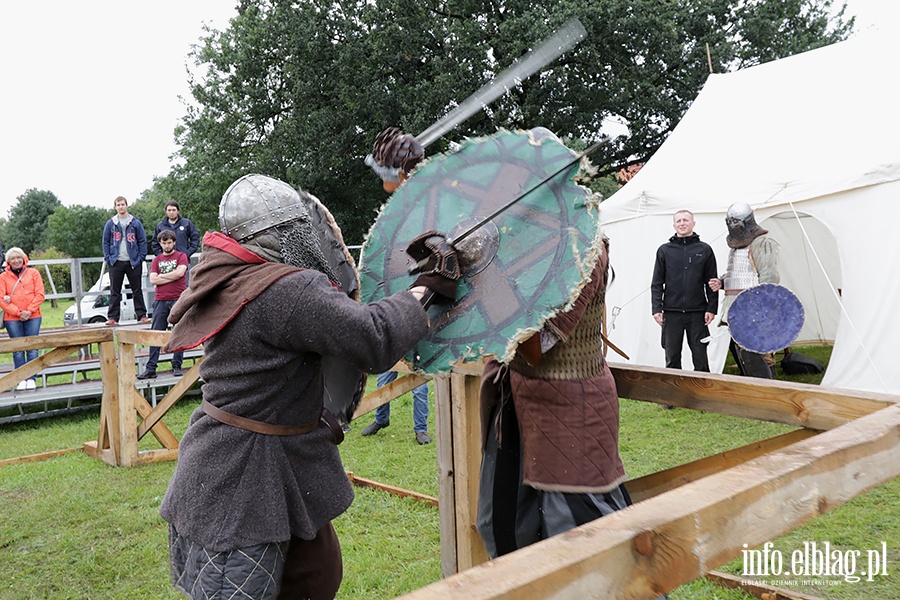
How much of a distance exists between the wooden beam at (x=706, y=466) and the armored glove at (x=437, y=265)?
0.99 meters

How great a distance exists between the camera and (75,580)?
367 cm

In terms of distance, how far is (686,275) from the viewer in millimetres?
6188

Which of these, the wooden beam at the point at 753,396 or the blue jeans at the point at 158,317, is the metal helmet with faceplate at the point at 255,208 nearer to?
the wooden beam at the point at 753,396

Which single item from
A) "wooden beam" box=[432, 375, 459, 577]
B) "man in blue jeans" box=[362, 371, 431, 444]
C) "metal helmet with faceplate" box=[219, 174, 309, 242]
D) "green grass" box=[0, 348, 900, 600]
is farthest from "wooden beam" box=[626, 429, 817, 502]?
"man in blue jeans" box=[362, 371, 431, 444]

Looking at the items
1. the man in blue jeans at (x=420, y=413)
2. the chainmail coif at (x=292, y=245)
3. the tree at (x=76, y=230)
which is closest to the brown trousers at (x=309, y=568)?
the chainmail coif at (x=292, y=245)

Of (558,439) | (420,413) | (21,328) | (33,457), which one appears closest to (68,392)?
(21,328)

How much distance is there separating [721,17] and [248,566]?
20.8 m

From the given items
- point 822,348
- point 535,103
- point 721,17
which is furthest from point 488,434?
point 721,17

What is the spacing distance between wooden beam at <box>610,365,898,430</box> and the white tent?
3.33m

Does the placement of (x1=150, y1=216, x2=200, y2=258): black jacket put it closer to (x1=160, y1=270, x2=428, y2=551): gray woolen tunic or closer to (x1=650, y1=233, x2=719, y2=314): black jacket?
(x1=650, y1=233, x2=719, y2=314): black jacket

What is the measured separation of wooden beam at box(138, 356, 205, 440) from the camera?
17.0 ft

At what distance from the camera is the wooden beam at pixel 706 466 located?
7.08ft

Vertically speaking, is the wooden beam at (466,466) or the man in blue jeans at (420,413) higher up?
the wooden beam at (466,466)

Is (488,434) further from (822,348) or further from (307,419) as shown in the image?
(822,348)
